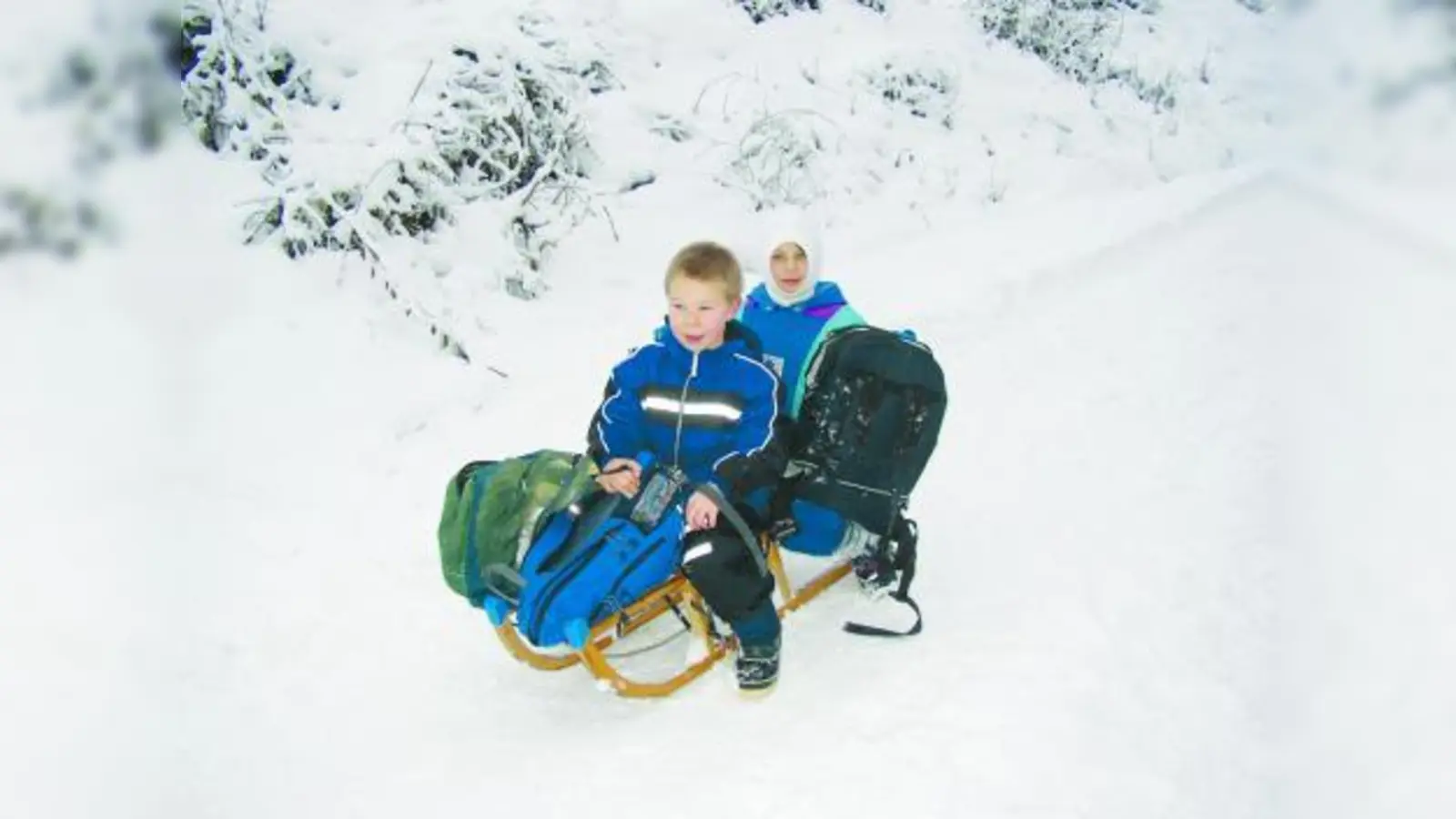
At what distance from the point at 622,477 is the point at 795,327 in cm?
103

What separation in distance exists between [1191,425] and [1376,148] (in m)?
1.53

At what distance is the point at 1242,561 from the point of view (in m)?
3.82

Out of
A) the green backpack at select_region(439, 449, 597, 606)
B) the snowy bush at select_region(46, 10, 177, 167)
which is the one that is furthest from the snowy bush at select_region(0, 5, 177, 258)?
the green backpack at select_region(439, 449, 597, 606)

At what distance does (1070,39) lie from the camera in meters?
→ 12.5

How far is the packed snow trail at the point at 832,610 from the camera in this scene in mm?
2809

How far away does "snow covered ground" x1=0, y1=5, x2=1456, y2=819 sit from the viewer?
9.24 feet

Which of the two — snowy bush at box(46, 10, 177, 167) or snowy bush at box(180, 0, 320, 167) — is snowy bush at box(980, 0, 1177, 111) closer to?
snowy bush at box(180, 0, 320, 167)

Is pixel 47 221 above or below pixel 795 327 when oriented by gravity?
above

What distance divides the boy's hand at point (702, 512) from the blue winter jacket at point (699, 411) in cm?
12

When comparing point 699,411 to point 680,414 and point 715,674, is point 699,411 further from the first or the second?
point 715,674

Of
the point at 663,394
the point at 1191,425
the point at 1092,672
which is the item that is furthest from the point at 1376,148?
the point at 663,394

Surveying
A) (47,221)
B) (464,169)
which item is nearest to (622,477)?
(47,221)

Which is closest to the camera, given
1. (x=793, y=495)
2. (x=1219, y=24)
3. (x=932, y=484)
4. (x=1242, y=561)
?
(x=793, y=495)

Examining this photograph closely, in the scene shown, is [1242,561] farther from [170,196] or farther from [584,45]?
[584,45]
